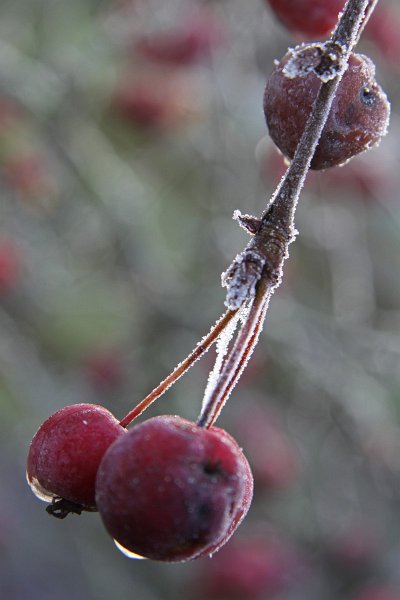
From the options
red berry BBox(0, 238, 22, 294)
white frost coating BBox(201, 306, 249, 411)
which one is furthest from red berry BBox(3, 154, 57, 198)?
white frost coating BBox(201, 306, 249, 411)

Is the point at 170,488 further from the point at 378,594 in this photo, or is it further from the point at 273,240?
the point at 378,594

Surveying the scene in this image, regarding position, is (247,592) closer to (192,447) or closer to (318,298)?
(318,298)

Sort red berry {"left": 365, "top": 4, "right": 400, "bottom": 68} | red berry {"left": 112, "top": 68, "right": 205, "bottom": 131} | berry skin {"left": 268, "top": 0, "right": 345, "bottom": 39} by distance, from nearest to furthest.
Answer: berry skin {"left": 268, "top": 0, "right": 345, "bottom": 39}, red berry {"left": 365, "top": 4, "right": 400, "bottom": 68}, red berry {"left": 112, "top": 68, "right": 205, "bottom": 131}

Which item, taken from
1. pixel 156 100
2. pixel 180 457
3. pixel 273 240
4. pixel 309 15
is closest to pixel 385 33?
pixel 156 100

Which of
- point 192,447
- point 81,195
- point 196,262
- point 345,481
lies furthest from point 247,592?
point 192,447

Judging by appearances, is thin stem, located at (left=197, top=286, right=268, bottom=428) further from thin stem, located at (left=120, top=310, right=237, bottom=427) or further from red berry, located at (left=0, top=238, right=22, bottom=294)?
red berry, located at (left=0, top=238, right=22, bottom=294)

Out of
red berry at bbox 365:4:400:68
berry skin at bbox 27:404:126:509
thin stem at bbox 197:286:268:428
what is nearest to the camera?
thin stem at bbox 197:286:268:428
